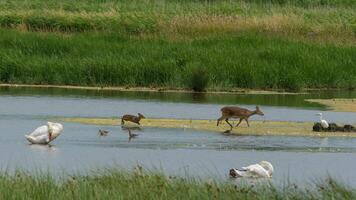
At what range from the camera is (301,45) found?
30641 millimetres

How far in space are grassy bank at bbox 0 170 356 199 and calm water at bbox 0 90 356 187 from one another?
167 centimetres

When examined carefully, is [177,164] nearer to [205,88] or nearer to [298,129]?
[298,129]

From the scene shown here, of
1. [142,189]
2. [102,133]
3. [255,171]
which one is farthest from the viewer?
[102,133]

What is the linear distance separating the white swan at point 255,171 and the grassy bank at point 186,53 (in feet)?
40.6

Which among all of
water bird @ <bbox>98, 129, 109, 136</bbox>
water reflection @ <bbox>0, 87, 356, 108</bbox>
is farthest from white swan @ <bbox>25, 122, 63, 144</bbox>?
water reflection @ <bbox>0, 87, 356, 108</bbox>

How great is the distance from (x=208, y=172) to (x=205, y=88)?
1266cm

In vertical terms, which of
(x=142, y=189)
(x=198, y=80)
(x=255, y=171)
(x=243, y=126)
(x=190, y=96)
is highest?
(x=198, y=80)

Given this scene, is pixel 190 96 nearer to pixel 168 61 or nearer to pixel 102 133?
pixel 168 61

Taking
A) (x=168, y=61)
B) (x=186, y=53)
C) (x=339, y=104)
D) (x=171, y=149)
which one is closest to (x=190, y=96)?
(x=168, y=61)

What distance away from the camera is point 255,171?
48.4 ft

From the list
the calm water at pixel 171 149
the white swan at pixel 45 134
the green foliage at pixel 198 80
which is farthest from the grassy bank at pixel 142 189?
Result: the green foliage at pixel 198 80

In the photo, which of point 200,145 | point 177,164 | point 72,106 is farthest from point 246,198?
point 72,106

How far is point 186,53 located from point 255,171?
14594 mm

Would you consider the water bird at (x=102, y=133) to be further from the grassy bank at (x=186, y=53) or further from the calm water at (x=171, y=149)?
the grassy bank at (x=186, y=53)
